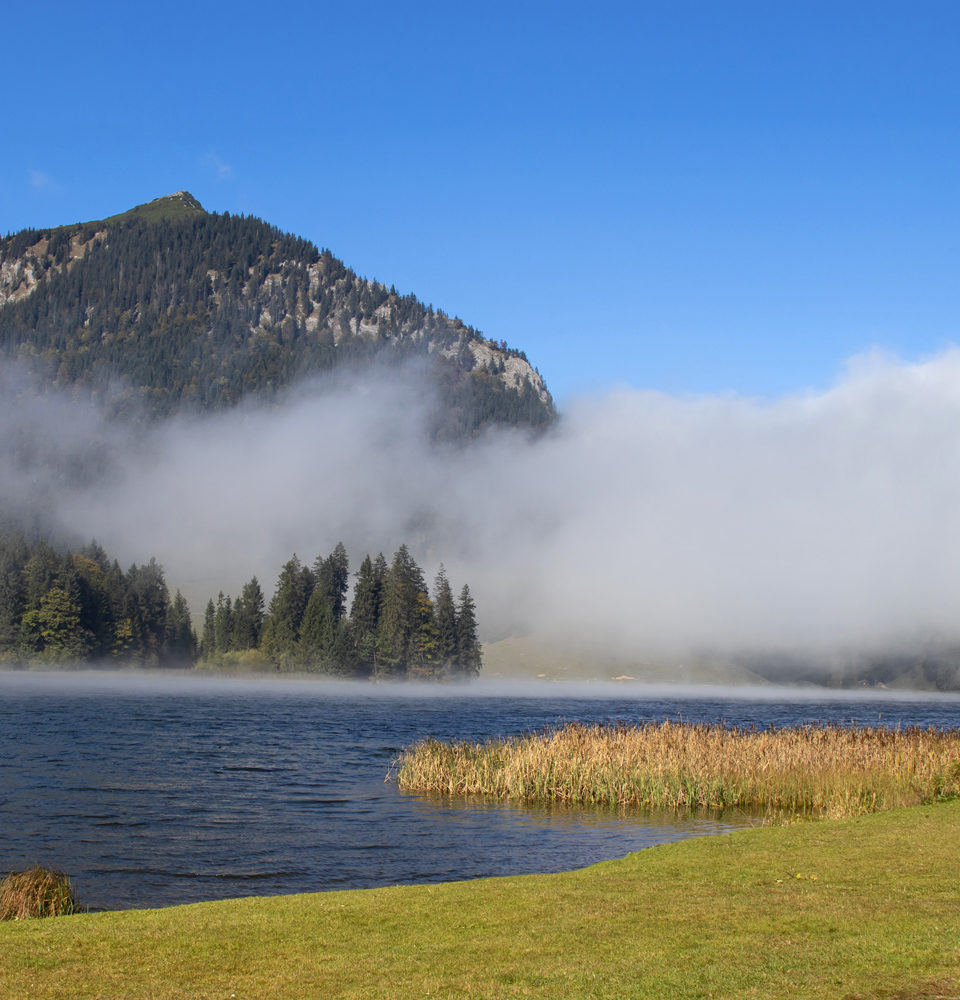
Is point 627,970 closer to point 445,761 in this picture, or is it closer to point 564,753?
point 564,753

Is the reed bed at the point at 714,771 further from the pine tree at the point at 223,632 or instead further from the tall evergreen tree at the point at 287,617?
the pine tree at the point at 223,632

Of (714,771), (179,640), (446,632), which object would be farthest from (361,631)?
(714,771)

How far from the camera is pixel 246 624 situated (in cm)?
18250

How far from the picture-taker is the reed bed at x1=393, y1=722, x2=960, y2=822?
34.2 meters

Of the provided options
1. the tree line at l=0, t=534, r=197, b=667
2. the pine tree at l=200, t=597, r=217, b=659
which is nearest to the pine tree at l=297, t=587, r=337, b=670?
the pine tree at l=200, t=597, r=217, b=659

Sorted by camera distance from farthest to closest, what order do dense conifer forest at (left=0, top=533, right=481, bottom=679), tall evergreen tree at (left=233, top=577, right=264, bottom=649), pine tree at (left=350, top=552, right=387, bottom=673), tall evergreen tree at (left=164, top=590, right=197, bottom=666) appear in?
tall evergreen tree at (left=164, top=590, right=197, bottom=666)
tall evergreen tree at (left=233, top=577, right=264, bottom=649)
pine tree at (left=350, top=552, right=387, bottom=673)
dense conifer forest at (left=0, top=533, right=481, bottom=679)

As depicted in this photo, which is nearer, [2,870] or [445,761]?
[2,870]

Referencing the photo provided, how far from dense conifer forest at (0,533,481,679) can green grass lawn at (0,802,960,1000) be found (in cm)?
15496

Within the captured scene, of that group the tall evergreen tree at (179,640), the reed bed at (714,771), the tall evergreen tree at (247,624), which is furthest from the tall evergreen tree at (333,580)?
the reed bed at (714,771)

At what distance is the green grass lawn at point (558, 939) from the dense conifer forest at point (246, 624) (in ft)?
508

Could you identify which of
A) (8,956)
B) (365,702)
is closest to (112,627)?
(365,702)

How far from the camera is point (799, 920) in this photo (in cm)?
1585

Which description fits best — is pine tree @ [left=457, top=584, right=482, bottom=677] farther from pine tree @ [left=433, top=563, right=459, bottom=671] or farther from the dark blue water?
the dark blue water

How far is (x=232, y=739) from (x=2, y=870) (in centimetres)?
3871
